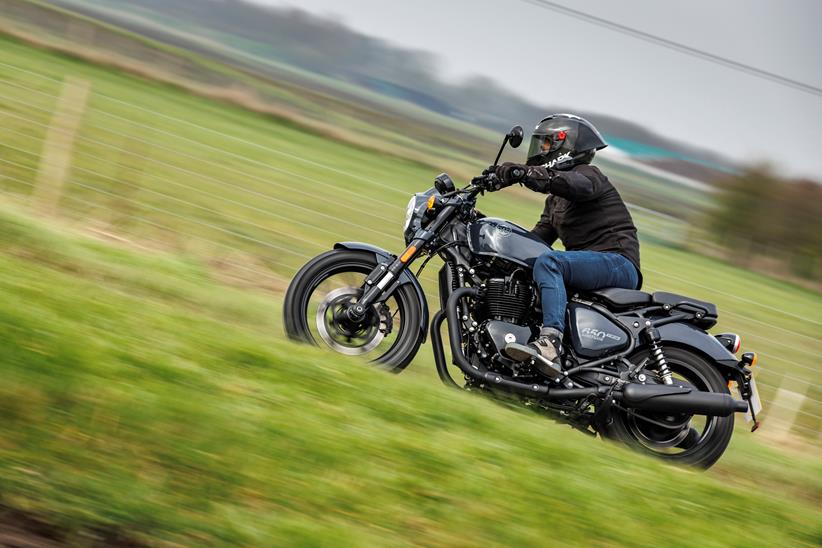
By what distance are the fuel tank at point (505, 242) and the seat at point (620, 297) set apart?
40 cm

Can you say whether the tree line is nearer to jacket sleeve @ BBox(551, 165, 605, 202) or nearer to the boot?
jacket sleeve @ BBox(551, 165, 605, 202)

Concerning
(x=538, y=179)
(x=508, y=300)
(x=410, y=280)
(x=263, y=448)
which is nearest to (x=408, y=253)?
(x=410, y=280)

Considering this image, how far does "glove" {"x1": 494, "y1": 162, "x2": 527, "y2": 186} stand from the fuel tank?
1.05 ft

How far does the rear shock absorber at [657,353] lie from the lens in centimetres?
572

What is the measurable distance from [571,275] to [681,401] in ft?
3.03

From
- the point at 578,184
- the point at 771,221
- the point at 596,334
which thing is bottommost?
the point at 596,334

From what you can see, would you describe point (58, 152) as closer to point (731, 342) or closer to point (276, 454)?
point (731, 342)

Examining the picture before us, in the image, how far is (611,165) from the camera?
32.9 m

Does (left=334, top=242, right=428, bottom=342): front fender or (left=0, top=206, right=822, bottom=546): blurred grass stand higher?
(left=334, top=242, right=428, bottom=342): front fender

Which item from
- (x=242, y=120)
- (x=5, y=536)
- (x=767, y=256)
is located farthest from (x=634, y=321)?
(x=767, y=256)

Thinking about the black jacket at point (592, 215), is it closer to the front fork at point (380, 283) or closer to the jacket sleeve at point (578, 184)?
the jacket sleeve at point (578, 184)

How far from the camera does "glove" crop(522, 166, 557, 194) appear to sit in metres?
5.64

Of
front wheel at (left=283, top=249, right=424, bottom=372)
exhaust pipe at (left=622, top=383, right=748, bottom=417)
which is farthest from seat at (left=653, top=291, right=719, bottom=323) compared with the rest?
front wheel at (left=283, top=249, right=424, bottom=372)

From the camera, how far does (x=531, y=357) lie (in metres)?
5.57
